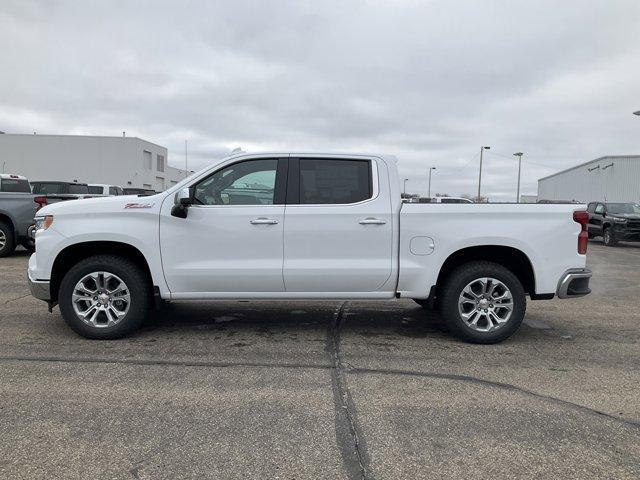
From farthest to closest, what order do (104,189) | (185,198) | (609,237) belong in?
(104,189), (609,237), (185,198)

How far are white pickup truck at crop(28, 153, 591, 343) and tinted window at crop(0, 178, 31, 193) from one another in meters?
8.77

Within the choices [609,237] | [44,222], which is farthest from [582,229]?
[609,237]

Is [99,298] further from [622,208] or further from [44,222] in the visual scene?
[622,208]

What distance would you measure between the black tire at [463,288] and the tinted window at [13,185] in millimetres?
11636

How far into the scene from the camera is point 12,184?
12.6 m

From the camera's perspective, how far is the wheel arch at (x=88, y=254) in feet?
16.9

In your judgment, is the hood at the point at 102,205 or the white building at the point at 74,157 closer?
the hood at the point at 102,205

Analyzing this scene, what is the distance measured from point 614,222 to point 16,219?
18783 millimetres

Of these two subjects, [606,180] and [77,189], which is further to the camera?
[606,180]

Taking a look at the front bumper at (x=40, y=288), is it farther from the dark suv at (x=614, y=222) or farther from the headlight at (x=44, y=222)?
the dark suv at (x=614, y=222)

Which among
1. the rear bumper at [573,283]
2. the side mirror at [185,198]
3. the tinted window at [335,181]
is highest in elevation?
the tinted window at [335,181]

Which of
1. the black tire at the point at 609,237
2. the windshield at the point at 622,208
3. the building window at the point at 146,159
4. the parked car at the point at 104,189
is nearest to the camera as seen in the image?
the black tire at the point at 609,237

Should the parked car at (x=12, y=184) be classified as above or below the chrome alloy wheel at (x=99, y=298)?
above

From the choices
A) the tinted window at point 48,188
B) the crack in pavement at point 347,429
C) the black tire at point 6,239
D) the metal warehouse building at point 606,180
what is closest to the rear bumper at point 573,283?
the crack in pavement at point 347,429
